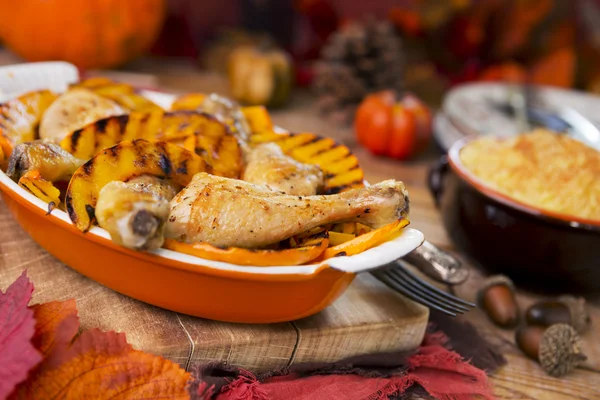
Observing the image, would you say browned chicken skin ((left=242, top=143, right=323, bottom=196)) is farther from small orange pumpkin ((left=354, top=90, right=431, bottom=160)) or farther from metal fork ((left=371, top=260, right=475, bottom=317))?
small orange pumpkin ((left=354, top=90, right=431, bottom=160))

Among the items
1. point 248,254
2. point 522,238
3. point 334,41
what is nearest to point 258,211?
point 248,254

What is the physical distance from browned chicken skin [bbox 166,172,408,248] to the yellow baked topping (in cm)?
53

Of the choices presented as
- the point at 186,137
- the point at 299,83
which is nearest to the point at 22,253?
the point at 186,137

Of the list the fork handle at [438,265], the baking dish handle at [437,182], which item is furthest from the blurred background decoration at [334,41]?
the fork handle at [438,265]

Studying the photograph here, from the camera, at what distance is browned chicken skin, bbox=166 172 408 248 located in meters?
0.90

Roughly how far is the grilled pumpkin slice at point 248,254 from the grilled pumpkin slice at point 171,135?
26 centimetres

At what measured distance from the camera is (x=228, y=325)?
3.23 feet

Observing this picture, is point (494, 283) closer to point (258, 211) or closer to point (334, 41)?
point (258, 211)

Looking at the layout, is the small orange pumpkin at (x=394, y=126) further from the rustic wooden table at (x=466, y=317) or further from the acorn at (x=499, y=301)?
the acorn at (x=499, y=301)

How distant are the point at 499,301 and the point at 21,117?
44.7 inches

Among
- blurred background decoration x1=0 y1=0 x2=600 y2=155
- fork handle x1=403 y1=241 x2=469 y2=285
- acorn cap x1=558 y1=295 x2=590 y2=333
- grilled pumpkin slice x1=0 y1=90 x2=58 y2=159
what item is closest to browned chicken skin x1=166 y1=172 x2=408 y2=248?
fork handle x1=403 y1=241 x2=469 y2=285

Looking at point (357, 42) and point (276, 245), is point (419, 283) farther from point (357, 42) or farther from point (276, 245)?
point (357, 42)

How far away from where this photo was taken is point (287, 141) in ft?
4.24

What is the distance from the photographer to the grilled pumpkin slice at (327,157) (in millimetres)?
1195
